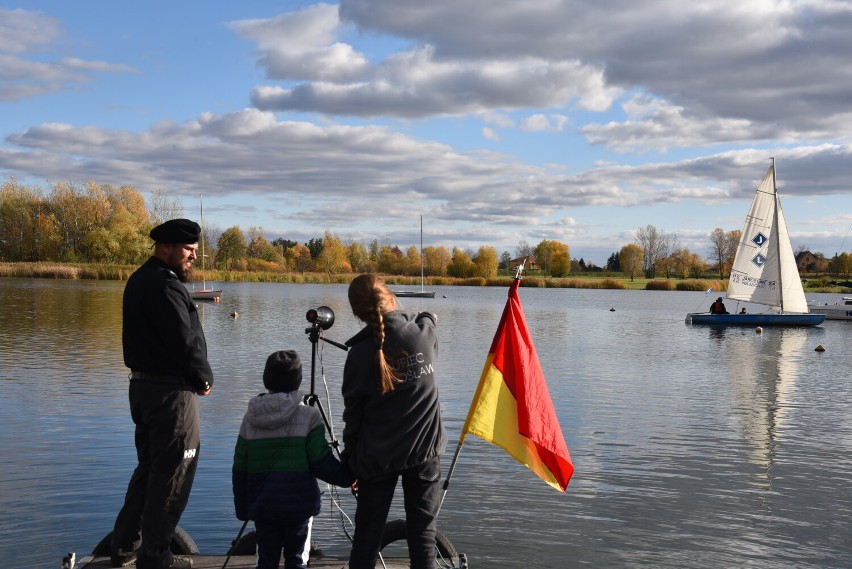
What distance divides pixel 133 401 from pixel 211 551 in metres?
2.75

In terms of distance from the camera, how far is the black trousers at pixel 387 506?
4617mm

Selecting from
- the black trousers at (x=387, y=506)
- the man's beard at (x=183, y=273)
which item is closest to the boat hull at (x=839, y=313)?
the black trousers at (x=387, y=506)

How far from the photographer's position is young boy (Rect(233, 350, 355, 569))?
4.67 metres

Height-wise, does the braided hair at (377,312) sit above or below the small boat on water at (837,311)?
above

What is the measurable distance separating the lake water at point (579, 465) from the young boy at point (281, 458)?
3.48 ft

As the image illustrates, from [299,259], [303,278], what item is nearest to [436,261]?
[299,259]

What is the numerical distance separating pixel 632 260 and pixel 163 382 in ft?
482

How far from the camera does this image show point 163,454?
5055 millimetres

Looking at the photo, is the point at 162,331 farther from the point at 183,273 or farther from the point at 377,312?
the point at 377,312

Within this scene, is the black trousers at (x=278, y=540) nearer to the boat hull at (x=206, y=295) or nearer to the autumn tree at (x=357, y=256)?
the boat hull at (x=206, y=295)

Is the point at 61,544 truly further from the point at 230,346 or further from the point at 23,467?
the point at 230,346

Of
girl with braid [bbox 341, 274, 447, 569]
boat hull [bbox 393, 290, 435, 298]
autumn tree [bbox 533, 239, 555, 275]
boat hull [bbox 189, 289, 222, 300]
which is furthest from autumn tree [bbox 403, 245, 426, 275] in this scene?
girl with braid [bbox 341, 274, 447, 569]

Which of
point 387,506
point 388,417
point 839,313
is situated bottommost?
point 839,313

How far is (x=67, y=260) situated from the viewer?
95.3 m
